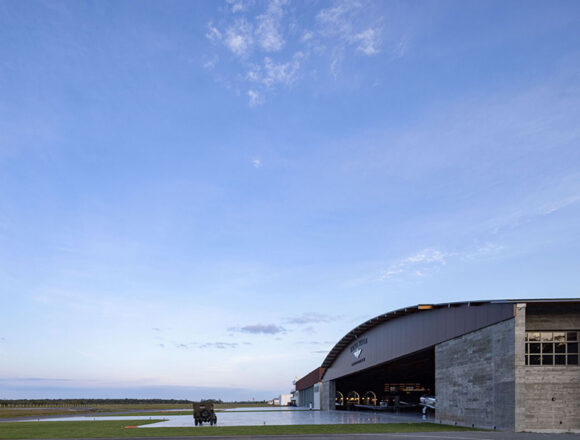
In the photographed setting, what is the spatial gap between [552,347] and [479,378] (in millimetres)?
4842

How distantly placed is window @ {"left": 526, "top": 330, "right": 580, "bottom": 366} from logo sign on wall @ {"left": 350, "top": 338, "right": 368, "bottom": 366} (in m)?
27.5

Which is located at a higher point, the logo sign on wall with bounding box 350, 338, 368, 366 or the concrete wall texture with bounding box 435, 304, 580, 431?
the concrete wall texture with bounding box 435, 304, 580, 431

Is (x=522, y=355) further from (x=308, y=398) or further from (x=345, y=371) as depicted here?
(x=308, y=398)

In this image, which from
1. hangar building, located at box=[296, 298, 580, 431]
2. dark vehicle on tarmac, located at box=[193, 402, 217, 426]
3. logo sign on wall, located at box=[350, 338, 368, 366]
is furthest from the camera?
logo sign on wall, located at box=[350, 338, 368, 366]

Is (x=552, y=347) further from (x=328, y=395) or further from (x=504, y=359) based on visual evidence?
(x=328, y=395)

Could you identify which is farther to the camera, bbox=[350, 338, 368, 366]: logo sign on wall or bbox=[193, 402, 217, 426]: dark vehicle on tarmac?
bbox=[350, 338, 368, 366]: logo sign on wall

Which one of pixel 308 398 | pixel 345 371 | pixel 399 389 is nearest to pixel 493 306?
pixel 345 371

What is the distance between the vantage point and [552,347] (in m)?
29.9

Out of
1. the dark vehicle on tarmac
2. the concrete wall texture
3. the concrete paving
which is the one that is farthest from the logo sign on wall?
the concrete wall texture

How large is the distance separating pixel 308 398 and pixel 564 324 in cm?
7499

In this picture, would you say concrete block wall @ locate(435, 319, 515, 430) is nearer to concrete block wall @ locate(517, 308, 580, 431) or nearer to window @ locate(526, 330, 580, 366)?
concrete block wall @ locate(517, 308, 580, 431)

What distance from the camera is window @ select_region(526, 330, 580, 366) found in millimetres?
29469

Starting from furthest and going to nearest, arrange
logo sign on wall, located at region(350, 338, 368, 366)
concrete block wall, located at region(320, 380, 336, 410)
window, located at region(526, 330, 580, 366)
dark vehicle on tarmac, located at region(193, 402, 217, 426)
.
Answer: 1. concrete block wall, located at region(320, 380, 336, 410)
2. logo sign on wall, located at region(350, 338, 368, 366)
3. dark vehicle on tarmac, located at region(193, 402, 217, 426)
4. window, located at region(526, 330, 580, 366)

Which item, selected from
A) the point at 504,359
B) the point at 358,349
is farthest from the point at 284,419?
the point at 504,359
